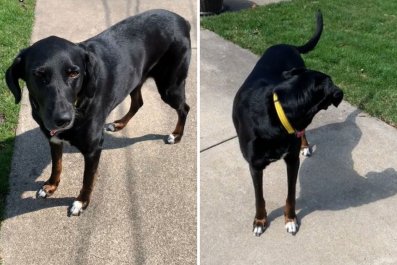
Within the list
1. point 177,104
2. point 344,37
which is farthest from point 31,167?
point 344,37

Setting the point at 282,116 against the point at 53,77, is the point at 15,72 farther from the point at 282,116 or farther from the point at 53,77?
the point at 282,116

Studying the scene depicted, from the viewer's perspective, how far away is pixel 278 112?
3260 mm

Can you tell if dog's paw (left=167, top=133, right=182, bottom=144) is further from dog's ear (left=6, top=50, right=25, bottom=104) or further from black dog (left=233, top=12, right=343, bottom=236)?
dog's ear (left=6, top=50, right=25, bottom=104)

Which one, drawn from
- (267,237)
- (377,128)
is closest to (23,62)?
(267,237)

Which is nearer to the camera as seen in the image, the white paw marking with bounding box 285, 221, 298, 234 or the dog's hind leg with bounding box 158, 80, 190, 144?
the white paw marking with bounding box 285, 221, 298, 234

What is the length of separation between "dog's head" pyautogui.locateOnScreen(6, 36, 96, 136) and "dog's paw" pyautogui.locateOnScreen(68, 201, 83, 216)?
765 mm

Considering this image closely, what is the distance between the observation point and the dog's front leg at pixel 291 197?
11.8 ft

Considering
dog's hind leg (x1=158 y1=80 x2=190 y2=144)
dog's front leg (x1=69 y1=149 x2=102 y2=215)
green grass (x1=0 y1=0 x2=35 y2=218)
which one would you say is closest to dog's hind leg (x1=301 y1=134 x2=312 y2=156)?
dog's hind leg (x1=158 y1=80 x2=190 y2=144)

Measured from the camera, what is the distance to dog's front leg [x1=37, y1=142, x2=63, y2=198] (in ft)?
13.0

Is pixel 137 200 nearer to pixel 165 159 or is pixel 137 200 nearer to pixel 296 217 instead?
pixel 165 159

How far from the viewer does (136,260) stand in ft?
11.8

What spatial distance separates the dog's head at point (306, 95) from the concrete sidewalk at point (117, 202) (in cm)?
124

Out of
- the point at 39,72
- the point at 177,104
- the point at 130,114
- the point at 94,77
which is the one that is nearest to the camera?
the point at 39,72

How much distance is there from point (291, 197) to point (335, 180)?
0.68 meters
